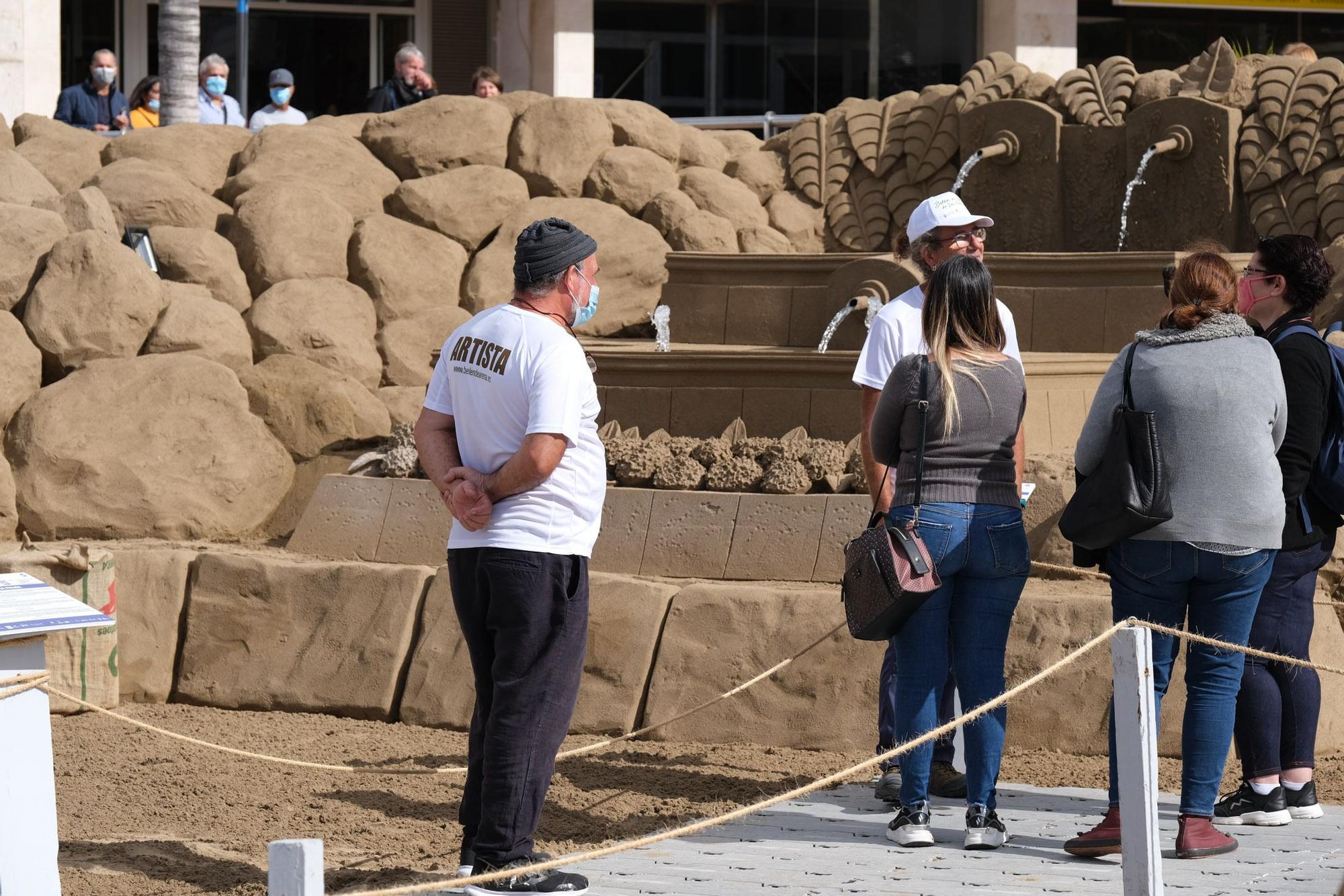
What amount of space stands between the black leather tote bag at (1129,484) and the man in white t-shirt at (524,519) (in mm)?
1258

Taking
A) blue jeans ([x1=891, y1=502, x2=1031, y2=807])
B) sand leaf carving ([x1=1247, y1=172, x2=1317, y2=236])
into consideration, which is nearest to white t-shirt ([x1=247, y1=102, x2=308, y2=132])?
sand leaf carving ([x1=1247, y1=172, x2=1317, y2=236])

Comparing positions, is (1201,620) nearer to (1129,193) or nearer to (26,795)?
(26,795)

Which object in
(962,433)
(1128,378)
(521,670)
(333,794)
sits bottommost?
(333,794)

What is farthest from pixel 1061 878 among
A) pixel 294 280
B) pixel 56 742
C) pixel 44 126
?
pixel 44 126

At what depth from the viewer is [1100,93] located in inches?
438

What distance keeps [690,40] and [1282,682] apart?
50.0ft

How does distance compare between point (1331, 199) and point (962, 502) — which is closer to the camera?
point (962, 502)

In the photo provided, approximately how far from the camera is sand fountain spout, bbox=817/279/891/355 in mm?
8383

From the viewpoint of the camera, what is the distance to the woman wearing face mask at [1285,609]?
4797mm

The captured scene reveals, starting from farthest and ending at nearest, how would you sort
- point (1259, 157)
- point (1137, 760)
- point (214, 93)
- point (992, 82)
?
point (214, 93)
point (992, 82)
point (1259, 157)
point (1137, 760)

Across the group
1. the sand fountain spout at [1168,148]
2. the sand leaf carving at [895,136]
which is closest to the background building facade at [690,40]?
the sand leaf carving at [895,136]

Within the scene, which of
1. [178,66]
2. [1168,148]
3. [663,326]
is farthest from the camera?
[178,66]

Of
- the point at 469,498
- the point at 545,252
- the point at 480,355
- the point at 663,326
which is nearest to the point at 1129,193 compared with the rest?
the point at 663,326

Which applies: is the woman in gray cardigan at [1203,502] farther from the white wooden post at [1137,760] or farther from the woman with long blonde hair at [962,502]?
the white wooden post at [1137,760]
